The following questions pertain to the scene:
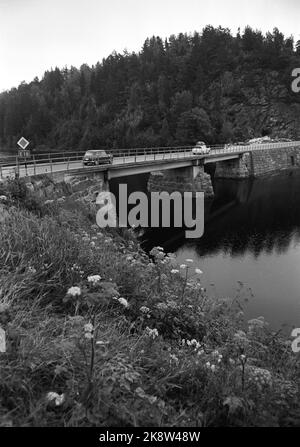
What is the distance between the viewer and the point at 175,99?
100000mm

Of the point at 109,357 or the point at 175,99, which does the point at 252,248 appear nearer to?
the point at 109,357

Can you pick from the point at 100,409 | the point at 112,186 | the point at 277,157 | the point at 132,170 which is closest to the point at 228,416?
the point at 100,409

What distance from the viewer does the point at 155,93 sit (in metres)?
113

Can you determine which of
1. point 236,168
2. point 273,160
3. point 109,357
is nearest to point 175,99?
point 273,160

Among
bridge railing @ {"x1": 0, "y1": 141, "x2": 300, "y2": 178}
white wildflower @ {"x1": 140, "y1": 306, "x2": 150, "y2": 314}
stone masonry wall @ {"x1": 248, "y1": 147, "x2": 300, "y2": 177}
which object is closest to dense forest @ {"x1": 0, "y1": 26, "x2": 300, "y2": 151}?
stone masonry wall @ {"x1": 248, "y1": 147, "x2": 300, "y2": 177}

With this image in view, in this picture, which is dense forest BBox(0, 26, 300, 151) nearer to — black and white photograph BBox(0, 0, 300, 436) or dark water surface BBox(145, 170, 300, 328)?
black and white photograph BBox(0, 0, 300, 436)

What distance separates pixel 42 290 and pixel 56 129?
13828 cm

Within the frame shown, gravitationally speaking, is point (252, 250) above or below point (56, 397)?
below

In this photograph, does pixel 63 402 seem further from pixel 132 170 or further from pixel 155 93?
pixel 155 93

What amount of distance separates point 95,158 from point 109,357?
94.3 ft

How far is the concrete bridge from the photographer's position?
23.4 m

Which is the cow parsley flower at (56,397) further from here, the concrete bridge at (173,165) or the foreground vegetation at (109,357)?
the concrete bridge at (173,165)

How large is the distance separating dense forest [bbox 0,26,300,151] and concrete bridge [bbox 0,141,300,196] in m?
17.4

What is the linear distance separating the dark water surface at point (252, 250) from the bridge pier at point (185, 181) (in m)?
2.40
